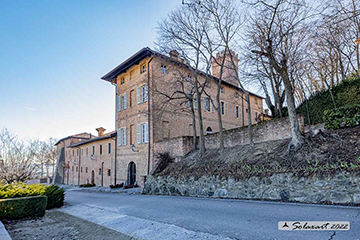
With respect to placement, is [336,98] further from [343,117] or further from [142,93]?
[142,93]

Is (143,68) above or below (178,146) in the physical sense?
above

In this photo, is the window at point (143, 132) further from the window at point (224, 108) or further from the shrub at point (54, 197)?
the window at point (224, 108)

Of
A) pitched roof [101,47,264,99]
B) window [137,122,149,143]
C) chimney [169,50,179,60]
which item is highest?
pitched roof [101,47,264,99]

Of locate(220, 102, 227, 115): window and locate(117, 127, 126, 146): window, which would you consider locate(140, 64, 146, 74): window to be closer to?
locate(117, 127, 126, 146): window

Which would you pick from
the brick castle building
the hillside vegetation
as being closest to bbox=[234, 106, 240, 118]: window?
the brick castle building

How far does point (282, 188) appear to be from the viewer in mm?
8852

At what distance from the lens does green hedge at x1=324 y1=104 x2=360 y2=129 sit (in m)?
10.3

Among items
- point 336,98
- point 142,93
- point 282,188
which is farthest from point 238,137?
point 142,93

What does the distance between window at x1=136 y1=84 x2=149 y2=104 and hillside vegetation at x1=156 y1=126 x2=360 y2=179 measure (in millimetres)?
9296

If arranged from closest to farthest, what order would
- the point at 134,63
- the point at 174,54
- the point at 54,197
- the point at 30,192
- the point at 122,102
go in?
the point at 30,192, the point at 54,197, the point at 174,54, the point at 134,63, the point at 122,102

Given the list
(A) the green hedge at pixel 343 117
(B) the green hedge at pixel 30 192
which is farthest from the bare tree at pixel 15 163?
(A) the green hedge at pixel 343 117

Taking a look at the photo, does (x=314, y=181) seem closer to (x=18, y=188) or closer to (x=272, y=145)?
(x=272, y=145)

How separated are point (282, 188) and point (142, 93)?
16.0 m

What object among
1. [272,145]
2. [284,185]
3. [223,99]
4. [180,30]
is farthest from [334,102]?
[223,99]
